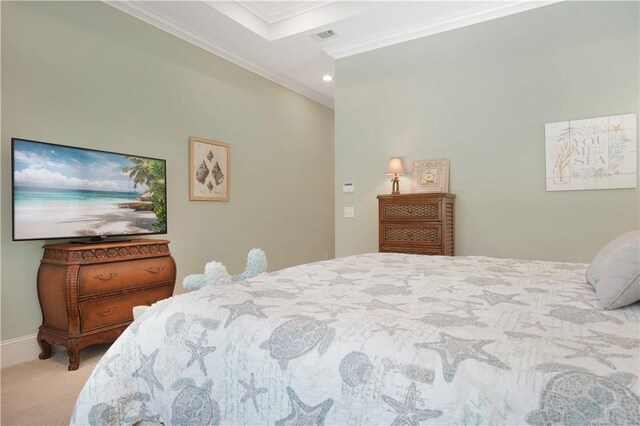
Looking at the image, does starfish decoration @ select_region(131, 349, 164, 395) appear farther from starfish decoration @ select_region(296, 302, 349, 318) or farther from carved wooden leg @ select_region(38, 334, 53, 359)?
carved wooden leg @ select_region(38, 334, 53, 359)

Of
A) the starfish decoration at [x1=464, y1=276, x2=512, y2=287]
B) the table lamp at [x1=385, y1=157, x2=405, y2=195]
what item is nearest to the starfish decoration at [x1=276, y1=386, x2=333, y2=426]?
the starfish decoration at [x1=464, y1=276, x2=512, y2=287]

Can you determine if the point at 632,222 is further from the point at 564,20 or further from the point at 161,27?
the point at 161,27

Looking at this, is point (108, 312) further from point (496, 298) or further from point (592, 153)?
point (592, 153)

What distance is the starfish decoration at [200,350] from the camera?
3.34 ft

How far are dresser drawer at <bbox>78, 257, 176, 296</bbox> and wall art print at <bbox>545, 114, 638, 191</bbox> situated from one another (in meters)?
3.37

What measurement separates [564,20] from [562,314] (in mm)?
3139

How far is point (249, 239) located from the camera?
4668 mm

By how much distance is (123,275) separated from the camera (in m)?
2.86

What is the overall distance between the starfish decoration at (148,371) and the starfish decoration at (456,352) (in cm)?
76

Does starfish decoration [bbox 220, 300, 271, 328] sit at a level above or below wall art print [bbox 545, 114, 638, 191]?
below

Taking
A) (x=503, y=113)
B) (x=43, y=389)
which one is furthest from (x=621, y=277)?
(x=43, y=389)

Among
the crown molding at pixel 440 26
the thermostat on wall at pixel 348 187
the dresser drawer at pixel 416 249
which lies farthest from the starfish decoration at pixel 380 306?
the crown molding at pixel 440 26

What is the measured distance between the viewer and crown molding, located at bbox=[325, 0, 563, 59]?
3285 mm

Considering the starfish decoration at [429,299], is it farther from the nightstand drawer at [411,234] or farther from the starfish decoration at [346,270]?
the nightstand drawer at [411,234]
